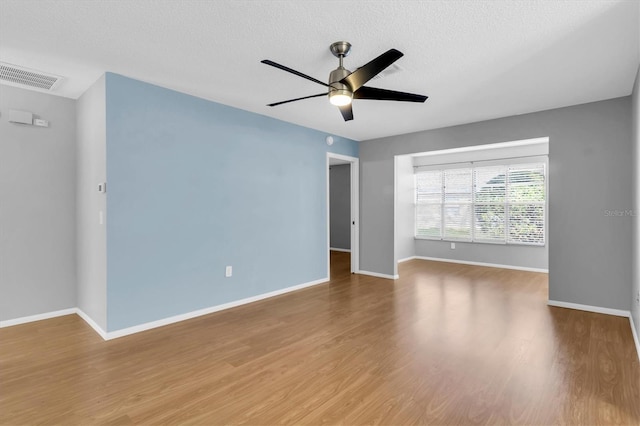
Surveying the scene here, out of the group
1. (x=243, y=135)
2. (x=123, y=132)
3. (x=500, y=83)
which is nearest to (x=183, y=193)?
(x=123, y=132)

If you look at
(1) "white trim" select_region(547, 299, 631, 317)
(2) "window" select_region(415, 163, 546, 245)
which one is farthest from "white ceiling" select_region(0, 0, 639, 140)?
(2) "window" select_region(415, 163, 546, 245)

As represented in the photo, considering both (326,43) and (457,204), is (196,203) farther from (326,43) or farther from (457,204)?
A: (457,204)

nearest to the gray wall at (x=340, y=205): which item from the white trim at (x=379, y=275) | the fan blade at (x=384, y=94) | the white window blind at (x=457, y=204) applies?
the white window blind at (x=457, y=204)

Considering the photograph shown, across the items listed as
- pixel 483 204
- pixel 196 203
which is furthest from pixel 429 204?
pixel 196 203

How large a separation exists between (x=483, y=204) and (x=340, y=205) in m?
3.71

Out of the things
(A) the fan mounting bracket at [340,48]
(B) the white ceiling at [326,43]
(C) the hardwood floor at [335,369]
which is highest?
(B) the white ceiling at [326,43]

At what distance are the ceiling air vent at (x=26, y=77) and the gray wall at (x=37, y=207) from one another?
217 millimetres

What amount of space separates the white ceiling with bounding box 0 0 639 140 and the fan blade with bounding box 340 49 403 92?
0.94 ft

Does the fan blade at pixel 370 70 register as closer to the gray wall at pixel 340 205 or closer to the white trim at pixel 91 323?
the white trim at pixel 91 323

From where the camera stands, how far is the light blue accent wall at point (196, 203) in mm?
3123

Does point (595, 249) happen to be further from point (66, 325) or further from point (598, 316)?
point (66, 325)

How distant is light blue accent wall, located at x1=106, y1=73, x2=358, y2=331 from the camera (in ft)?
10.2

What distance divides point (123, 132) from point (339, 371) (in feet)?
9.66

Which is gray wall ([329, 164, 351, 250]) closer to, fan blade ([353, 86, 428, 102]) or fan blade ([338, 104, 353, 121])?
fan blade ([338, 104, 353, 121])
